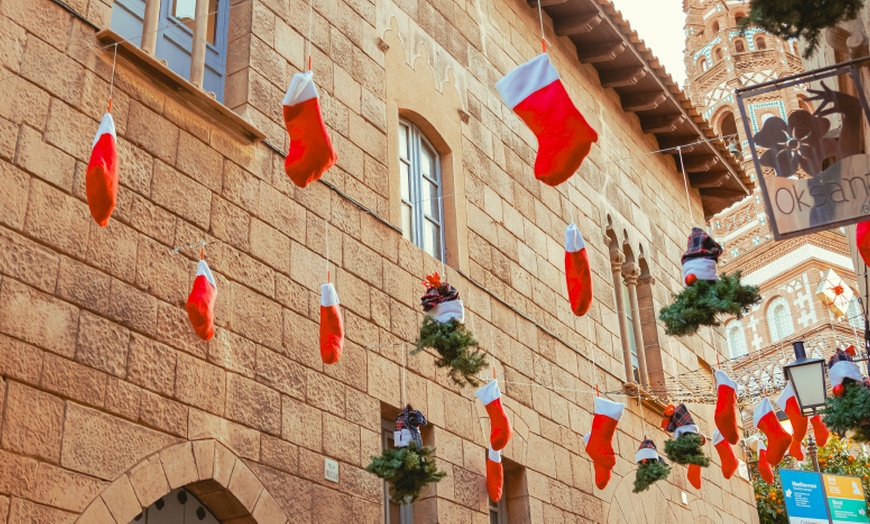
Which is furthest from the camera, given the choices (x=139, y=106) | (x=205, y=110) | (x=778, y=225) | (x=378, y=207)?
(x=378, y=207)

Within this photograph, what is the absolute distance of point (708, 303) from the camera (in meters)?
7.71

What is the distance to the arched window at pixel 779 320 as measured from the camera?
33.8 m

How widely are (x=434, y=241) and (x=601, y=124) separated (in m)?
4.91

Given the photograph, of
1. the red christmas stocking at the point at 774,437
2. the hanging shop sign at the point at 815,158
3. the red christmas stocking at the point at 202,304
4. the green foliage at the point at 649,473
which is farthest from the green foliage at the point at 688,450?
the red christmas stocking at the point at 202,304

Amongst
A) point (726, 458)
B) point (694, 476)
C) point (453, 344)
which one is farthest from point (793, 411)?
point (453, 344)

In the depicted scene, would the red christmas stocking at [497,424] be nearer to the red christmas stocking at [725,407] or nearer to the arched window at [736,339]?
the red christmas stocking at [725,407]

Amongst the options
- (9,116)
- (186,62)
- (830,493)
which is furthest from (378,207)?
(830,493)

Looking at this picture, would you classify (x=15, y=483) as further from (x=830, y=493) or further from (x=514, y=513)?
(x=830, y=493)

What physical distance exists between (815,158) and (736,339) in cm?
3082

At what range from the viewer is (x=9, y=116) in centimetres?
596

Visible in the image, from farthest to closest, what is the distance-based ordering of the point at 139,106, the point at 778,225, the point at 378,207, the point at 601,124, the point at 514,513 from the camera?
the point at 601,124 → the point at 514,513 → the point at 378,207 → the point at 139,106 → the point at 778,225

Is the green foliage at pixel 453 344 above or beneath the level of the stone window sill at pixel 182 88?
beneath

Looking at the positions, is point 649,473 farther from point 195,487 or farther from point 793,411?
point 195,487

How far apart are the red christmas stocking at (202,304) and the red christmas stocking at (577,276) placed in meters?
2.53
